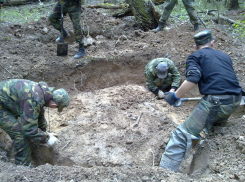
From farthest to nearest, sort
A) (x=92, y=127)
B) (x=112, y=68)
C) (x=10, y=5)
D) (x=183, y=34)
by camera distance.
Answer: (x=10, y=5) < (x=183, y=34) < (x=112, y=68) < (x=92, y=127)

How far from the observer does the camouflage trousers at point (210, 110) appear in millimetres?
2510

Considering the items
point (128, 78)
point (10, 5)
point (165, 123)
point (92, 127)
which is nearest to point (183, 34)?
point (128, 78)

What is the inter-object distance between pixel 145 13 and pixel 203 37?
427 centimetres

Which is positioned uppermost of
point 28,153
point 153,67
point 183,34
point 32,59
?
point 183,34

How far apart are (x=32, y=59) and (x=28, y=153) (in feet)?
9.67

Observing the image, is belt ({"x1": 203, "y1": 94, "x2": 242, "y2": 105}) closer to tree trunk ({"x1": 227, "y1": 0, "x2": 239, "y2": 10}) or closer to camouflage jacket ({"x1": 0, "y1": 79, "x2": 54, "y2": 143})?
camouflage jacket ({"x1": 0, "y1": 79, "x2": 54, "y2": 143})

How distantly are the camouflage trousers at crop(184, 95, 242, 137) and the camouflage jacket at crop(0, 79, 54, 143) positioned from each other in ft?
6.06

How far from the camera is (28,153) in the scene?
283 centimetres

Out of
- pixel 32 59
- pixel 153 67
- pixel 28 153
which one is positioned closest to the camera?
pixel 28 153

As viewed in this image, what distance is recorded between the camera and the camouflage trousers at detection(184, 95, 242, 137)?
251 cm

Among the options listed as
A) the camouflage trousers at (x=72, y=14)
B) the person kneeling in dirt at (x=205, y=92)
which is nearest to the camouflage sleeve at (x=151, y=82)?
the person kneeling in dirt at (x=205, y=92)

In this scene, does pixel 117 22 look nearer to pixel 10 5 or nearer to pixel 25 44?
pixel 25 44

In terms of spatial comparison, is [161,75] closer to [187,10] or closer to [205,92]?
[205,92]

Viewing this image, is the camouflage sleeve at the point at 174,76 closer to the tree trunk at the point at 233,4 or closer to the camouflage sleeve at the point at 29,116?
the camouflage sleeve at the point at 29,116
